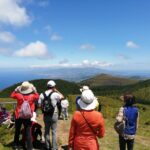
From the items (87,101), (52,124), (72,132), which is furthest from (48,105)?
(87,101)

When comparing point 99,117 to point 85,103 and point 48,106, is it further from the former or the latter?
point 48,106

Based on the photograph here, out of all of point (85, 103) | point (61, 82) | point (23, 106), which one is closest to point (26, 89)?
point (23, 106)

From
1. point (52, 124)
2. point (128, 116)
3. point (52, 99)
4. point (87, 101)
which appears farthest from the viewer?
point (52, 124)

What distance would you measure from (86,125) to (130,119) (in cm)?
397

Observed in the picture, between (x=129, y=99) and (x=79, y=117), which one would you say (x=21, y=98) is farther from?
(x=79, y=117)

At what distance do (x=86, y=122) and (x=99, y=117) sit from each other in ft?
1.26

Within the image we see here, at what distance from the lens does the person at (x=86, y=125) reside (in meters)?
9.73

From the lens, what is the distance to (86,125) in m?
9.80

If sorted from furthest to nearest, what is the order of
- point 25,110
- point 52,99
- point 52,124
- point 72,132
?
point 52,124, point 52,99, point 25,110, point 72,132

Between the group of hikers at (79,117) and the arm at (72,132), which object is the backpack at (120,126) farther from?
the arm at (72,132)

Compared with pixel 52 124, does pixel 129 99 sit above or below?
above

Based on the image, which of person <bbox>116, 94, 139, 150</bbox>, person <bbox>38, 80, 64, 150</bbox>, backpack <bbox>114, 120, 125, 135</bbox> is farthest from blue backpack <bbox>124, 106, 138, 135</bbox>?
person <bbox>38, 80, 64, 150</bbox>

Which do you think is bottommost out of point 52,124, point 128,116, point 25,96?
point 52,124

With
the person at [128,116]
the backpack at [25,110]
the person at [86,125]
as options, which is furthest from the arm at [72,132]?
the backpack at [25,110]
